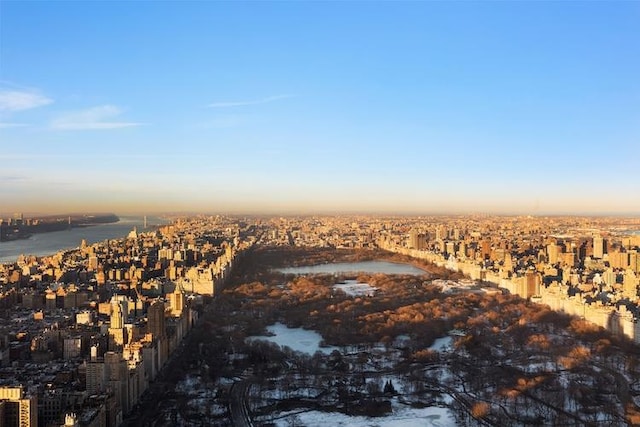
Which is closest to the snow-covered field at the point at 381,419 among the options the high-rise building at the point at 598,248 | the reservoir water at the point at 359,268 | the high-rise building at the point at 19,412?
the high-rise building at the point at 19,412

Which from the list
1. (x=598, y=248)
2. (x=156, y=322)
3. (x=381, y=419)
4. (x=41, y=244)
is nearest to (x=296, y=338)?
(x=156, y=322)

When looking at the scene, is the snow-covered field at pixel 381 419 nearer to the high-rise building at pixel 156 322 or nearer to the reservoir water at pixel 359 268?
the high-rise building at pixel 156 322

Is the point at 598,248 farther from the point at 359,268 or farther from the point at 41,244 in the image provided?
the point at 41,244

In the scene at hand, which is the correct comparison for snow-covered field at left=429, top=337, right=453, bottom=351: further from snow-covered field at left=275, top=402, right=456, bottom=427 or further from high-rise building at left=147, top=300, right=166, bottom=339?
high-rise building at left=147, top=300, right=166, bottom=339

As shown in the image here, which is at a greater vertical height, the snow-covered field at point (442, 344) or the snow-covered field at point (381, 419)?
the snow-covered field at point (442, 344)

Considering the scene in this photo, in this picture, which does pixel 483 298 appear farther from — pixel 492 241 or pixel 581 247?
pixel 492 241

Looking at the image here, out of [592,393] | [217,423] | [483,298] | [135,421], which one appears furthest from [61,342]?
[483,298]
